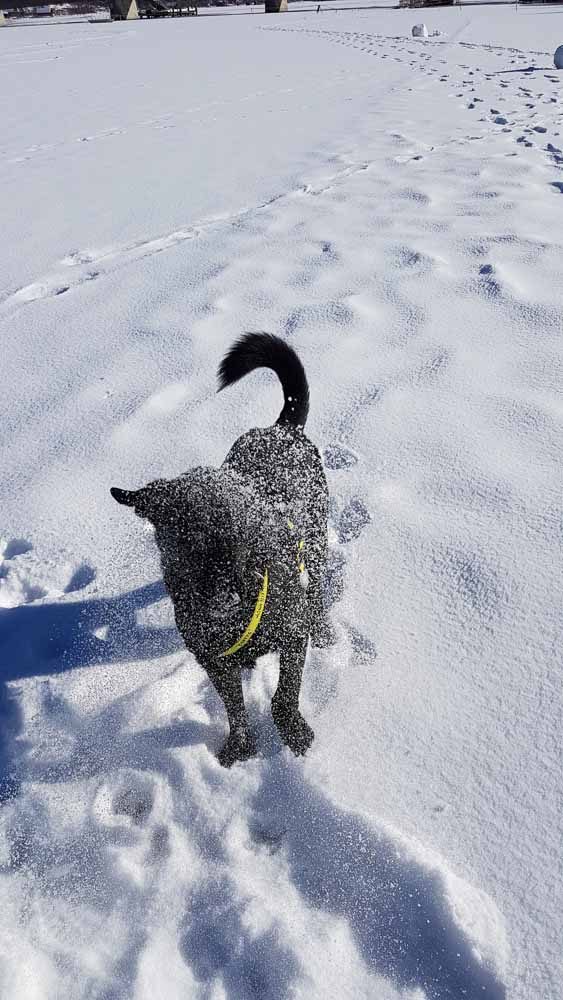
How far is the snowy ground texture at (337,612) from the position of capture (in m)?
1.40

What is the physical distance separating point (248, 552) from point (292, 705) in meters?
0.52

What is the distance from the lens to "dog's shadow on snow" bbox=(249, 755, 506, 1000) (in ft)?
4.35

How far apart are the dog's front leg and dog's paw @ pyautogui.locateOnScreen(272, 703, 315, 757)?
9cm

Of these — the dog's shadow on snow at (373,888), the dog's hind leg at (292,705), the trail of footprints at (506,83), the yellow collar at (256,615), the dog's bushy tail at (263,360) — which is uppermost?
the trail of footprints at (506,83)

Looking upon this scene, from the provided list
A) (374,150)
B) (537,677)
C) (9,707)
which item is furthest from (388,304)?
(374,150)

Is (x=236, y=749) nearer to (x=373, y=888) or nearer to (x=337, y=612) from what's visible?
(x=373, y=888)

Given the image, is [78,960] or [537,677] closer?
[78,960]

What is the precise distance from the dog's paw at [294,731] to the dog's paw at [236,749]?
0.30ft

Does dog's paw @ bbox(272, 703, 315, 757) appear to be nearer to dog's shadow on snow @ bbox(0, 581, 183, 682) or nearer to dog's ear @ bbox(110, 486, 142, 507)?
dog's shadow on snow @ bbox(0, 581, 183, 682)

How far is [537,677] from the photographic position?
1.84 metres

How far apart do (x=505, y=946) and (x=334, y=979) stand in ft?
1.17

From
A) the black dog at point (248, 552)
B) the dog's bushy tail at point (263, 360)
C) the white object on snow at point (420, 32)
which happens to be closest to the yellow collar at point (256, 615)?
the black dog at point (248, 552)

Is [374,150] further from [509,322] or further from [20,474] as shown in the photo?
[20,474]

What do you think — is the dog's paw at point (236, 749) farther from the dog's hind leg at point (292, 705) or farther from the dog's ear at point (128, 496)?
the dog's ear at point (128, 496)
